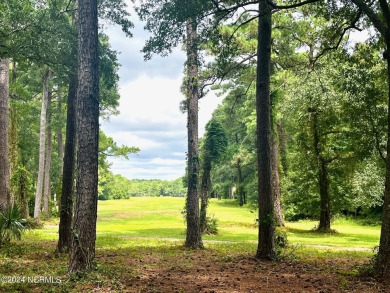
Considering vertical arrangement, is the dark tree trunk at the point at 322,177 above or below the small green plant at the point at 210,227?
above

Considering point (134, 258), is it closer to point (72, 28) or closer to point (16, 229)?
point (16, 229)

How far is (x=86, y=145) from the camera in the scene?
6.82 metres

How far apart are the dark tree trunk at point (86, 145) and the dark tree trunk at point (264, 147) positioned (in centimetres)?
442

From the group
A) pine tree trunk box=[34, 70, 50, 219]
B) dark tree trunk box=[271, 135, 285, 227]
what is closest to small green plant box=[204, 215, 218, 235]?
dark tree trunk box=[271, 135, 285, 227]

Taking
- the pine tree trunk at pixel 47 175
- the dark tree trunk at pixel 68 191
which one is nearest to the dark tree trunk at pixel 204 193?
the dark tree trunk at pixel 68 191

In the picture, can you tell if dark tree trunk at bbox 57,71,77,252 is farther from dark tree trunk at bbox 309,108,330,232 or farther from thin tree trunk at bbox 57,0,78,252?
dark tree trunk at bbox 309,108,330,232

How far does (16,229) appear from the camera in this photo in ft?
31.9

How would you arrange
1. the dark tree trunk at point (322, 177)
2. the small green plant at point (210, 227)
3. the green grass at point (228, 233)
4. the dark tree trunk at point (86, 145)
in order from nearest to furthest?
the dark tree trunk at point (86, 145), the green grass at point (228, 233), the small green plant at point (210, 227), the dark tree trunk at point (322, 177)

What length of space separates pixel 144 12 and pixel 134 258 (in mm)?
6721

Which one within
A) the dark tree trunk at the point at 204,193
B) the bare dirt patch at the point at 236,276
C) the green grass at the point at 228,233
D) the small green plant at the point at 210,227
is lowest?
the green grass at the point at 228,233

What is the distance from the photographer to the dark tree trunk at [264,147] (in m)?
9.04

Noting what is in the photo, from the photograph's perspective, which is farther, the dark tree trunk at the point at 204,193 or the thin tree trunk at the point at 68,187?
the dark tree trunk at the point at 204,193

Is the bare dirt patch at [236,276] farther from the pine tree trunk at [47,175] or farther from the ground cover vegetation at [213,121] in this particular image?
the pine tree trunk at [47,175]

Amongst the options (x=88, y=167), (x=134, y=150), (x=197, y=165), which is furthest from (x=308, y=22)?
(x=134, y=150)
